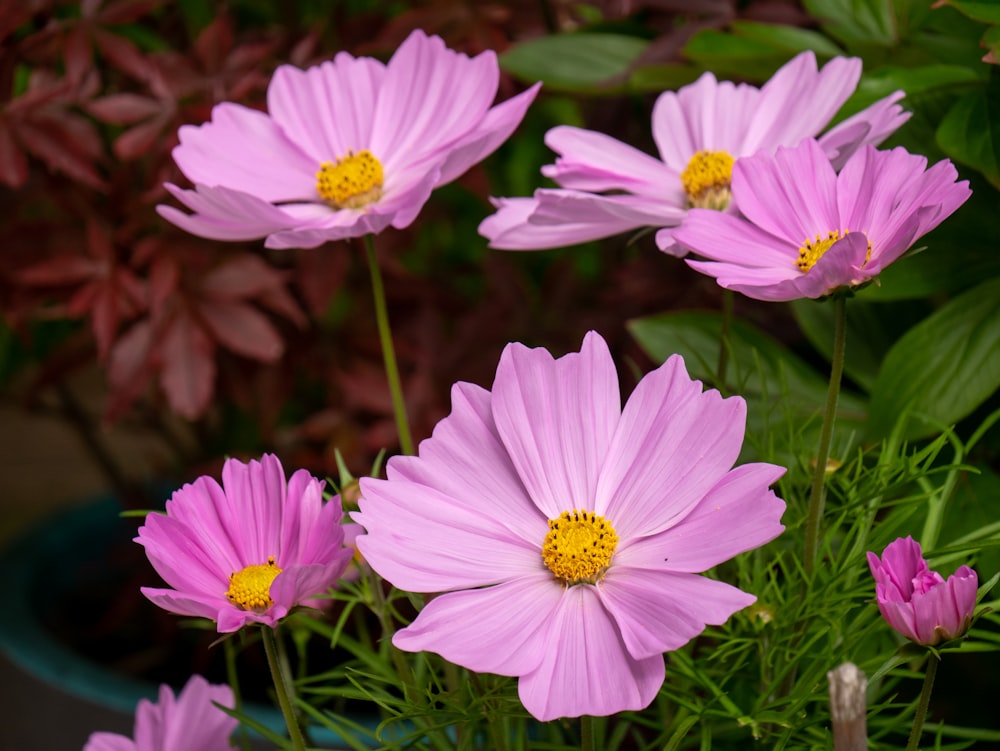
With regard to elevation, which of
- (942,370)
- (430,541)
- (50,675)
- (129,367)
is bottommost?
(50,675)

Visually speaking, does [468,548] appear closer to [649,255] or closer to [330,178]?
[330,178]

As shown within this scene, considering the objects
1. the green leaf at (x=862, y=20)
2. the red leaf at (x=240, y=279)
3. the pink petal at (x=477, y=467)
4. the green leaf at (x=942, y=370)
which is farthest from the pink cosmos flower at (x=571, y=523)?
the red leaf at (x=240, y=279)

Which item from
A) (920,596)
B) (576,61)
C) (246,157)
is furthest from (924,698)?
(576,61)

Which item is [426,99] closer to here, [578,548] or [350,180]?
[350,180]

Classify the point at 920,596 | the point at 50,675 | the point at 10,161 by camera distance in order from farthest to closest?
the point at 50,675 < the point at 10,161 < the point at 920,596

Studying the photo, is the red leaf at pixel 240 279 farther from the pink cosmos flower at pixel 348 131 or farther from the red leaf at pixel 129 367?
the pink cosmos flower at pixel 348 131

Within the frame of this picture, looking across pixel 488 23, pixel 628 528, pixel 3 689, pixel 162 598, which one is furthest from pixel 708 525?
pixel 3 689
